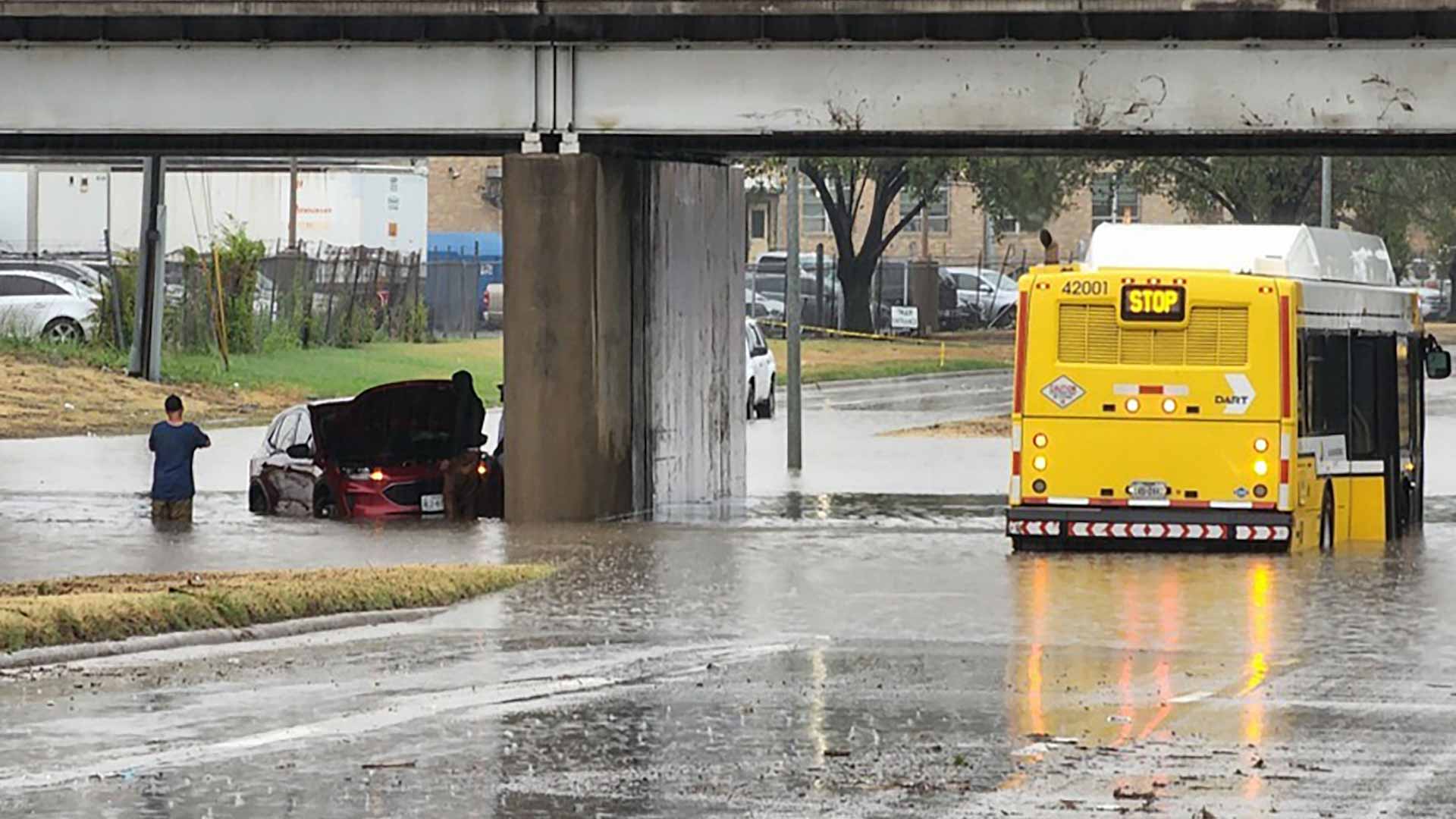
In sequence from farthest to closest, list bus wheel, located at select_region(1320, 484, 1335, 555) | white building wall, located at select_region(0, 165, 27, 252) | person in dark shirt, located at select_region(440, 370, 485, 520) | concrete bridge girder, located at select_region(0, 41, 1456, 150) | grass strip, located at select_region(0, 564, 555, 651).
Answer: white building wall, located at select_region(0, 165, 27, 252)
person in dark shirt, located at select_region(440, 370, 485, 520)
concrete bridge girder, located at select_region(0, 41, 1456, 150)
bus wheel, located at select_region(1320, 484, 1335, 555)
grass strip, located at select_region(0, 564, 555, 651)

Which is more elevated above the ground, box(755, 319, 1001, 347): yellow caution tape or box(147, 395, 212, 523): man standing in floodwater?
box(755, 319, 1001, 347): yellow caution tape

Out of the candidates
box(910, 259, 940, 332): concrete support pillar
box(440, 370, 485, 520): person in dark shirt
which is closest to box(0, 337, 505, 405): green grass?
box(440, 370, 485, 520): person in dark shirt

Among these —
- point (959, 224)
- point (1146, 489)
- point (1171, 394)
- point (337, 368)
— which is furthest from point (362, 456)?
point (959, 224)

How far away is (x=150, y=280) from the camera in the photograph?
47750 mm

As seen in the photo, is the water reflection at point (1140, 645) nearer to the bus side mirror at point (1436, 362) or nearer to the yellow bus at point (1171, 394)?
the yellow bus at point (1171, 394)

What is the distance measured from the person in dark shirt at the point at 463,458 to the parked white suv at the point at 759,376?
19.8m

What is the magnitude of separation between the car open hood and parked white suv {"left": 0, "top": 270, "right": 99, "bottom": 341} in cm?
2456

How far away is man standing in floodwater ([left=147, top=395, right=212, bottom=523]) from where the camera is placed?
2650 centimetres

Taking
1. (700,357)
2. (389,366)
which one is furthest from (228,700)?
(389,366)

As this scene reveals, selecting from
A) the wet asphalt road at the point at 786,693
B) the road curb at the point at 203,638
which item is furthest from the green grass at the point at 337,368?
the road curb at the point at 203,638

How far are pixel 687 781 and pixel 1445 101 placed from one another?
16197mm

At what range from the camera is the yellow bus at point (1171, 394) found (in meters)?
23.2

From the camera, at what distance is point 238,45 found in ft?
88.9

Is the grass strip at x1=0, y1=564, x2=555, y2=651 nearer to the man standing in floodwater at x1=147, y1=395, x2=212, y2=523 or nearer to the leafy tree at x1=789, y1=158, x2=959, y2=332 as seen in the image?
the man standing in floodwater at x1=147, y1=395, x2=212, y2=523
